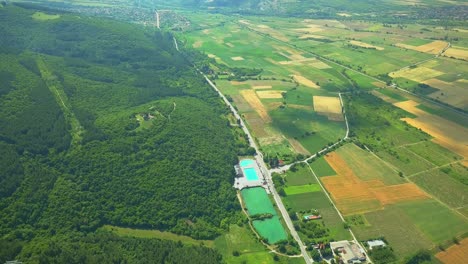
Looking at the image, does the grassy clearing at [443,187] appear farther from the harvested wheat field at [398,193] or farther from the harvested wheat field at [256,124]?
the harvested wheat field at [256,124]

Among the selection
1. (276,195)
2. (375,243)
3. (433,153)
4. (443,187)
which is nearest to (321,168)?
(276,195)

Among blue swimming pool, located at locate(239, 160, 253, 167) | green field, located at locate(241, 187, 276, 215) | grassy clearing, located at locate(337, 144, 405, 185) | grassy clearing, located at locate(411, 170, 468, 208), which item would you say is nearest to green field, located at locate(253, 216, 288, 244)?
green field, located at locate(241, 187, 276, 215)

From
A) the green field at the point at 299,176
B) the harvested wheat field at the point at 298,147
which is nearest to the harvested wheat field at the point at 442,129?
the harvested wheat field at the point at 298,147

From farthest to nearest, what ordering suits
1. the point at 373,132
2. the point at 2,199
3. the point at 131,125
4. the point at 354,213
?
the point at 373,132, the point at 131,125, the point at 354,213, the point at 2,199

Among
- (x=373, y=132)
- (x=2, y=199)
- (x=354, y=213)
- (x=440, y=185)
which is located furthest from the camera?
(x=373, y=132)

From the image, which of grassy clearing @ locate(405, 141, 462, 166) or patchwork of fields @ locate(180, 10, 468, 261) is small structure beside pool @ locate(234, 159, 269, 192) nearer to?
patchwork of fields @ locate(180, 10, 468, 261)

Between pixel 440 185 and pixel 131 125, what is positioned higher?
pixel 440 185

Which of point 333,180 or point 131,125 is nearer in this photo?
point 333,180

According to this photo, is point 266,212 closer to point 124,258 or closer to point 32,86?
point 124,258

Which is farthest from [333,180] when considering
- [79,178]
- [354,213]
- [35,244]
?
[35,244]
